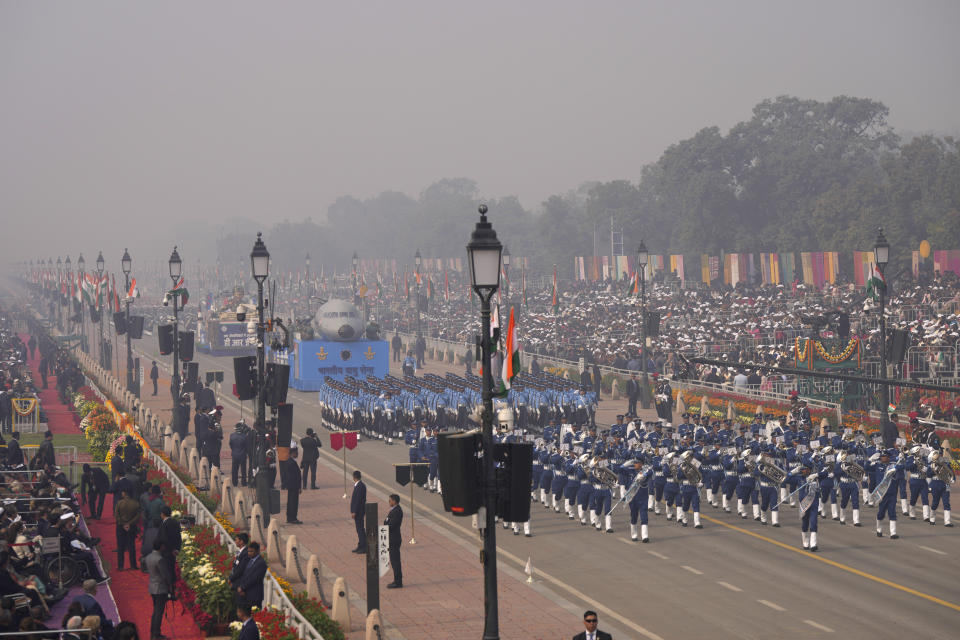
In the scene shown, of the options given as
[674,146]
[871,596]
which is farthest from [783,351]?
[674,146]

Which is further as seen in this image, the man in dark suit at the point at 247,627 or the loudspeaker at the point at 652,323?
the loudspeaker at the point at 652,323

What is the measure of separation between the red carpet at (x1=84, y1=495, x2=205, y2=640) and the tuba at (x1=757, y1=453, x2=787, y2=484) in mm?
11687

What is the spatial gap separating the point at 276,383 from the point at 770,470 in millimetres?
9851

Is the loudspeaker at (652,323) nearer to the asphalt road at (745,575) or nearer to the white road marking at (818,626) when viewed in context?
the asphalt road at (745,575)

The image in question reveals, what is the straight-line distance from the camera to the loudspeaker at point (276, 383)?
75.6 ft

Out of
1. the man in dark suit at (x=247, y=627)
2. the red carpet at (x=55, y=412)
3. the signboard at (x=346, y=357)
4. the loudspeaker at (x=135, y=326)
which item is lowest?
the red carpet at (x=55, y=412)

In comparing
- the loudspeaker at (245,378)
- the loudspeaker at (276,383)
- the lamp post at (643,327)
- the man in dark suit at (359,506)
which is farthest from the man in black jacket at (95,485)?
the lamp post at (643,327)

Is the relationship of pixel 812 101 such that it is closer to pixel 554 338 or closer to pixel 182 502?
pixel 554 338

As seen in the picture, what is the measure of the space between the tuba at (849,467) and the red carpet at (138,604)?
1316 cm

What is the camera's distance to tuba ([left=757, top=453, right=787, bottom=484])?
2503 centimetres

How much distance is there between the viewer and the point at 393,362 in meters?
69.9

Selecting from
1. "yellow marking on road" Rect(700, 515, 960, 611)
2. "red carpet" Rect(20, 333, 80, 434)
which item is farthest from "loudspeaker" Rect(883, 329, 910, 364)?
"red carpet" Rect(20, 333, 80, 434)

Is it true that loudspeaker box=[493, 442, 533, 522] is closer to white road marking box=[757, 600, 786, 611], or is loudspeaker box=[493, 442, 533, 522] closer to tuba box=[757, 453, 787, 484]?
white road marking box=[757, 600, 786, 611]

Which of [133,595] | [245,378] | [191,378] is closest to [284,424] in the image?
[245,378]
